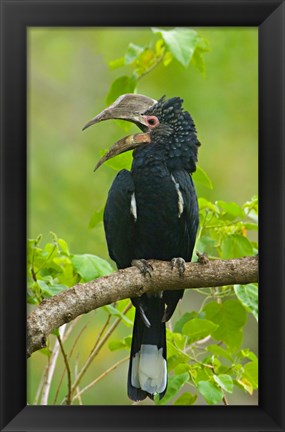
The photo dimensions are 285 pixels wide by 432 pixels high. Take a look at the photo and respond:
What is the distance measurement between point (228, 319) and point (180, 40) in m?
0.74

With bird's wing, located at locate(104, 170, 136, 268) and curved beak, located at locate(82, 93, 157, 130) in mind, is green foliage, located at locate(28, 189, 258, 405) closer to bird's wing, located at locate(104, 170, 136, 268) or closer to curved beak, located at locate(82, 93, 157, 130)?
bird's wing, located at locate(104, 170, 136, 268)

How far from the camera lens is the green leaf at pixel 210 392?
1914 millimetres

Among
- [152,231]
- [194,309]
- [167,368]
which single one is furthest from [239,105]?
[167,368]

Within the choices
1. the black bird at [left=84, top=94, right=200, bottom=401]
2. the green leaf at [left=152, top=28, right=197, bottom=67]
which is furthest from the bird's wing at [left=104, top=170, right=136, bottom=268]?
the green leaf at [left=152, top=28, right=197, bottom=67]

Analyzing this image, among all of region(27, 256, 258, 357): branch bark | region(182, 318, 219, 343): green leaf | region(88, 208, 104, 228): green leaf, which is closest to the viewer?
region(27, 256, 258, 357): branch bark

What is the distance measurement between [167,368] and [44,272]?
→ 427 mm

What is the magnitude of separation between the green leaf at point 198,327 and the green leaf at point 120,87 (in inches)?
24.9

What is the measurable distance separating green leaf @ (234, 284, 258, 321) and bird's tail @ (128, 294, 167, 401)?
0.25 meters

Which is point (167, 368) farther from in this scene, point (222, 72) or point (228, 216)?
point (222, 72)

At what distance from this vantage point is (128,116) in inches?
84.4

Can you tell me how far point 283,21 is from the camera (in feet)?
6.41

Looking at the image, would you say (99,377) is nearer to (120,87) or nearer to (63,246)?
(63,246)

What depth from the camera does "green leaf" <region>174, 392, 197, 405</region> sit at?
6.37 feet

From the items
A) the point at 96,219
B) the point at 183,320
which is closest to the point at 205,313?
the point at 183,320
